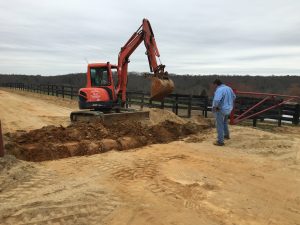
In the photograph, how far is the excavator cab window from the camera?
53.5ft

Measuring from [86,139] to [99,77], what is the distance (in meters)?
5.82

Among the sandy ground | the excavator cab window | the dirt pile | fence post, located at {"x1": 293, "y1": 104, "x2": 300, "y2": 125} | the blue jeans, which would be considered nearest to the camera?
the sandy ground

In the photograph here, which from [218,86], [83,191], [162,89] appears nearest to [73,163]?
[83,191]

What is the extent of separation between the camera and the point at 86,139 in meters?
11.0

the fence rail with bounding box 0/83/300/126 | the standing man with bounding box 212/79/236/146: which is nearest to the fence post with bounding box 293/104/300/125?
the fence rail with bounding box 0/83/300/126

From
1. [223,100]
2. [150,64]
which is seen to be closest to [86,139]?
[223,100]

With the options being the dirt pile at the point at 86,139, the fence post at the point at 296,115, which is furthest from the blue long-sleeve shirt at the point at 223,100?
the fence post at the point at 296,115

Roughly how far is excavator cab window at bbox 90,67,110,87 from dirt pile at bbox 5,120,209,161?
146 inches

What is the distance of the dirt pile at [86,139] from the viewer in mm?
9664

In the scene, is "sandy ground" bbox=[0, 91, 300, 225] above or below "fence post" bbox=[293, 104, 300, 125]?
below

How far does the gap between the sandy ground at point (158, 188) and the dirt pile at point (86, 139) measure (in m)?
0.53

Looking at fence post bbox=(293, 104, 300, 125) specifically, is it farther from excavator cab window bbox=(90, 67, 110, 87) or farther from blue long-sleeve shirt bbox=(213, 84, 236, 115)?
excavator cab window bbox=(90, 67, 110, 87)

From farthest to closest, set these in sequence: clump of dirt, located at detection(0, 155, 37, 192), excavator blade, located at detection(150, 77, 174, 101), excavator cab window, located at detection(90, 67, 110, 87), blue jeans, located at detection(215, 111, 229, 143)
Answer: excavator cab window, located at detection(90, 67, 110, 87) < excavator blade, located at detection(150, 77, 174, 101) < blue jeans, located at detection(215, 111, 229, 143) < clump of dirt, located at detection(0, 155, 37, 192)

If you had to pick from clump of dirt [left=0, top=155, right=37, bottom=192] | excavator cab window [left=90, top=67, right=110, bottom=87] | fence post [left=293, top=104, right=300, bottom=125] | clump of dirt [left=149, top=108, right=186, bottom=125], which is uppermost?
excavator cab window [left=90, top=67, right=110, bottom=87]
